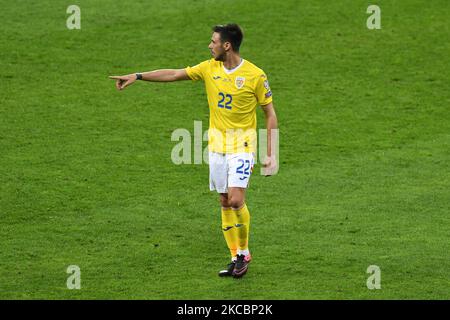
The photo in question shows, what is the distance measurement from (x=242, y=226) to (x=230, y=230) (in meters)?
0.24

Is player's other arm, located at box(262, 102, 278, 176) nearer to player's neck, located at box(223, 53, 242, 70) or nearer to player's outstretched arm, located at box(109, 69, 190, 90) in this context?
player's neck, located at box(223, 53, 242, 70)

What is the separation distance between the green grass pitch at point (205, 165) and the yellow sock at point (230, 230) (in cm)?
→ 30

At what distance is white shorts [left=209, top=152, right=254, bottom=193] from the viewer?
32.9 ft

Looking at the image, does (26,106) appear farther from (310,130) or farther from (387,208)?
(387,208)

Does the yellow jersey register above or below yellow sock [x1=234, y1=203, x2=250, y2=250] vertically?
above

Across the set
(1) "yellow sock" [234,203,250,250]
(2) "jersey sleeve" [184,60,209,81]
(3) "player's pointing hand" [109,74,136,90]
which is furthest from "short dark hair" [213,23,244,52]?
(1) "yellow sock" [234,203,250,250]

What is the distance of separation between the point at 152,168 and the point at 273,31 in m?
5.66

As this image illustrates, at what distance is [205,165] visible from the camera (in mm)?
14172

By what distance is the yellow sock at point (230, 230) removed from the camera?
10.5 metres

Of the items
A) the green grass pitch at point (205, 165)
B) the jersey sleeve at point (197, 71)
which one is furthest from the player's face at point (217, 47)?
the green grass pitch at point (205, 165)

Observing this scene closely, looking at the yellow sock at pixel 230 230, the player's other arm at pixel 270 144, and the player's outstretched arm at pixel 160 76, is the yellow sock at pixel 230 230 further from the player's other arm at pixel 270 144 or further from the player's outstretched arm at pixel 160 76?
the player's outstretched arm at pixel 160 76

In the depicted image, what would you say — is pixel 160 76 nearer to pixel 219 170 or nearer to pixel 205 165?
pixel 219 170

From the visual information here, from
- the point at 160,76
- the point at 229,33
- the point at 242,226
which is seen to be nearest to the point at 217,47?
the point at 229,33

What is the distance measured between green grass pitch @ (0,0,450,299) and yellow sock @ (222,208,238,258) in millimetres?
296
